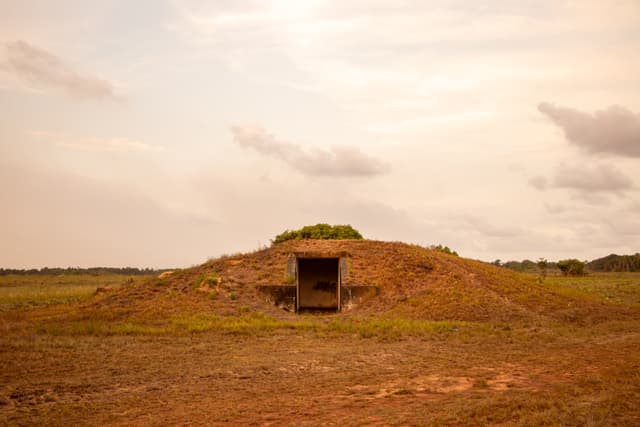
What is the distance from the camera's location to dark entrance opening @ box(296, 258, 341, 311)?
23.6 m

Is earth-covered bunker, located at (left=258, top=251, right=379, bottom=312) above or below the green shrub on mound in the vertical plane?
below

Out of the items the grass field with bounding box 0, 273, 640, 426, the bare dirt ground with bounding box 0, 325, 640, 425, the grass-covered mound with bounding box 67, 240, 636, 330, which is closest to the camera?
the bare dirt ground with bounding box 0, 325, 640, 425

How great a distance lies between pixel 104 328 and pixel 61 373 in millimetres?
5649

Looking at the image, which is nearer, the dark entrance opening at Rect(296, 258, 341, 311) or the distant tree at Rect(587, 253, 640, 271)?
the dark entrance opening at Rect(296, 258, 341, 311)

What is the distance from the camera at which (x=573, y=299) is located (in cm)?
2119

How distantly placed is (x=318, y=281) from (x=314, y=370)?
41.8 feet

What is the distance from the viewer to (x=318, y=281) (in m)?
23.8

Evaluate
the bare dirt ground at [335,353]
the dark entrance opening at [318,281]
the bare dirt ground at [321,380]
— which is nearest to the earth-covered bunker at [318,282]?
the dark entrance opening at [318,281]

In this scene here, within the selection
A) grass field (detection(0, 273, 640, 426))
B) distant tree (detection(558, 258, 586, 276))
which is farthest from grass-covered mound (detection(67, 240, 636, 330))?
distant tree (detection(558, 258, 586, 276))

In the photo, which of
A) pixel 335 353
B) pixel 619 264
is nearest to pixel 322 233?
pixel 335 353

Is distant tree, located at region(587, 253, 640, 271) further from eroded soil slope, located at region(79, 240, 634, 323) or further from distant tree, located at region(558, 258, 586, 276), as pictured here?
eroded soil slope, located at region(79, 240, 634, 323)

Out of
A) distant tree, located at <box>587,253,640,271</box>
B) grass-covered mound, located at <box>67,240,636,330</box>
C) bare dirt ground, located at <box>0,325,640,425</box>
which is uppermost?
distant tree, located at <box>587,253,640,271</box>

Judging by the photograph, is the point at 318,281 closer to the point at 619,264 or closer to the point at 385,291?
the point at 385,291

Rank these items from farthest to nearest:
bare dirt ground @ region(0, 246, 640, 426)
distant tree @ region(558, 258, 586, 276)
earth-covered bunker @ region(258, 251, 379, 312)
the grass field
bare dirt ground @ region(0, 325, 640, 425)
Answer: distant tree @ region(558, 258, 586, 276), earth-covered bunker @ region(258, 251, 379, 312), bare dirt ground @ region(0, 246, 640, 426), the grass field, bare dirt ground @ region(0, 325, 640, 425)
